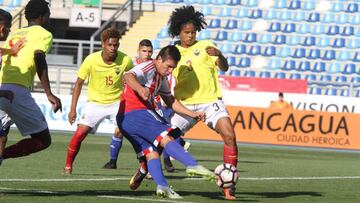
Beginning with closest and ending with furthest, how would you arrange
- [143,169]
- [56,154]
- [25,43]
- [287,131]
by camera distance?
1. [25,43]
2. [143,169]
3. [56,154]
4. [287,131]

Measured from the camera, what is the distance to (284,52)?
126 feet

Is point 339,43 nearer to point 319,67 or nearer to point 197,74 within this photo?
point 319,67

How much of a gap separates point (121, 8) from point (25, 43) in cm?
3092

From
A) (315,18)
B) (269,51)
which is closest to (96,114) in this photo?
(269,51)

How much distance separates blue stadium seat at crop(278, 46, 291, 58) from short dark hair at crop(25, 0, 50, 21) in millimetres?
27310

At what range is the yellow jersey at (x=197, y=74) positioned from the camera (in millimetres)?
12992

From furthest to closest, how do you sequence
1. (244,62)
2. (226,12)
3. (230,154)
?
(226,12) < (244,62) < (230,154)

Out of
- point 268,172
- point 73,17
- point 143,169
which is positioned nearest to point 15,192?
point 143,169

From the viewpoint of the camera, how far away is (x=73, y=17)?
133 ft

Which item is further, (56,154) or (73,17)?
(73,17)

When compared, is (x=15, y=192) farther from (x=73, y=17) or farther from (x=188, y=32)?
(x=73, y=17)

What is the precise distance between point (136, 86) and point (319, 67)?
27044 millimetres

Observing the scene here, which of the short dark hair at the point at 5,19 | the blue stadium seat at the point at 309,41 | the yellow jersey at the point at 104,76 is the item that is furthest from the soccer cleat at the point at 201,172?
the blue stadium seat at the point at 309,41

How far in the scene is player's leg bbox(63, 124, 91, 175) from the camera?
14.9 m
